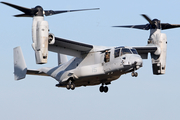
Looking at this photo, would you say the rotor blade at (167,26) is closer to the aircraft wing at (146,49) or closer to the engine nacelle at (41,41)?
the aircraft wing at (146,49)

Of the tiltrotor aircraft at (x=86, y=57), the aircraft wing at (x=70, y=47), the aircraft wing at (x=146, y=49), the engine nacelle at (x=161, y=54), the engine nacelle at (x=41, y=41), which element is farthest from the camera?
the engine nacelle at (x=161, y=54)

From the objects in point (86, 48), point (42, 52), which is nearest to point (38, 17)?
point (42, 52)

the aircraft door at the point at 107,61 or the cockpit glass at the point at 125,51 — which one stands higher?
the cockpit glass at the point at 125,51

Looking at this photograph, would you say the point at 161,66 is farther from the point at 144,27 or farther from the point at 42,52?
the point at 42,52

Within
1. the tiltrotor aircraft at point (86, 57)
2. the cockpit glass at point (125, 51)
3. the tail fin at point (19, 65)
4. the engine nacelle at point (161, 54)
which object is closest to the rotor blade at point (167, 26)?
the tiltrotor aircraft at point (86, 57)

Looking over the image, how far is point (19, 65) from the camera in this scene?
32281 mm

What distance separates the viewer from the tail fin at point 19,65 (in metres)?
31.9

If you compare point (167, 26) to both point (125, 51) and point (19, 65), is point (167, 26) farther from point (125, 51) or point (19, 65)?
point (19, 65)

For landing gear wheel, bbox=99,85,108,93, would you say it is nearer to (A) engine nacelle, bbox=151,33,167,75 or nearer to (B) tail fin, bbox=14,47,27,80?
(A) engine nacelle, bbox=151,33,167,75

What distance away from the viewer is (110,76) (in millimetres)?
30672

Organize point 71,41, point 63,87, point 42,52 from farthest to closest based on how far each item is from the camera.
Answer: point 63,87
point 71,41
point 42,52

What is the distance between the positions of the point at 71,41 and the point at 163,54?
7003mm

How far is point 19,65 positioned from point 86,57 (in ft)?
15.7

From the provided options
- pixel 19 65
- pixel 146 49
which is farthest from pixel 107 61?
pixel 19 65
